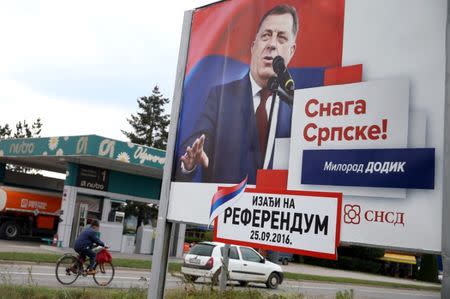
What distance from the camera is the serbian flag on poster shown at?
545 cm

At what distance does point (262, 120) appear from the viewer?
18.0ft

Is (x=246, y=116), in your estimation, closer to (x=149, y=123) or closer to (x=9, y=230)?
(x=9, y=230)

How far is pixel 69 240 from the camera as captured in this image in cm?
2625

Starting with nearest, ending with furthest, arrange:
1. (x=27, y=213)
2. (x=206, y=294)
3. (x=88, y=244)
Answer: (x=206, y=294) < (x=88, y=244) < (x=27, y=213)

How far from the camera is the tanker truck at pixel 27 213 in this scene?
94.1ft

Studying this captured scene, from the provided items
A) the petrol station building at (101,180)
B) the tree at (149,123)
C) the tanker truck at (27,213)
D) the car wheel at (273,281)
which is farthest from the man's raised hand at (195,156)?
the tree at (149,123)

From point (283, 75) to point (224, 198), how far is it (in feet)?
4.48

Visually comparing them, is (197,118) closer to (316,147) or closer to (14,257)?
(316,147)

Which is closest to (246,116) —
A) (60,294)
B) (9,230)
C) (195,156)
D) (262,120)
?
(262,120)

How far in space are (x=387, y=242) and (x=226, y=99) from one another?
246 cm

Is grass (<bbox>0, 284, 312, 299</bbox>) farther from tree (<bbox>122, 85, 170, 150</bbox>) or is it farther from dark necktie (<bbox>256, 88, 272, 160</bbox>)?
tree (<bbox>122, 85, 170, 150</bbox>)

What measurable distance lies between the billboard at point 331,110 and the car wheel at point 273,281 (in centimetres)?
1540

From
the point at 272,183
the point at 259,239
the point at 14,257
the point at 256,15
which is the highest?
the point at 256,15

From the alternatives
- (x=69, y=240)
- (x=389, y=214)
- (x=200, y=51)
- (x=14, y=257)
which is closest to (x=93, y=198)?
(x=69, y=240)
